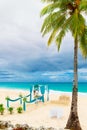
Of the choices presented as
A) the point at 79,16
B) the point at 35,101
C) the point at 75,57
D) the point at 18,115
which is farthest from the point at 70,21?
the point at 35,101

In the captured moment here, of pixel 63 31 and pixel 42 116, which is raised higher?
pixel 63 31

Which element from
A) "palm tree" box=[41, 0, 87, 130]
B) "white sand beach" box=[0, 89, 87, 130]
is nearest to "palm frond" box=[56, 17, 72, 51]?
"palm tree" box=[41, 0, 87, 130]

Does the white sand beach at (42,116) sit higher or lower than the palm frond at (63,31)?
lower

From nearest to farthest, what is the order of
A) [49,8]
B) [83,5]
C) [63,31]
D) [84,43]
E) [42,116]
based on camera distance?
[83,5] → [63,31] → [49,8] → [84,43] → [42,116]

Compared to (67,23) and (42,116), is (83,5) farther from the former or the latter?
(42,116)

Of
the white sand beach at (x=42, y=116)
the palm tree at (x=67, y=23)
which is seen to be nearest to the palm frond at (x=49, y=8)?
the palm tree at (x=67, y=23)

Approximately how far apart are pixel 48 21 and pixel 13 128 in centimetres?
727

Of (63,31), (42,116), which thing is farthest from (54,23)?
(42,116)

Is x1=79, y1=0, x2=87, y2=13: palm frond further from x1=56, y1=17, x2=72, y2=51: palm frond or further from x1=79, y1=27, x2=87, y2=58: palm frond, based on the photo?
x1=79, y1=27, x2=87, y2=58: palm frond

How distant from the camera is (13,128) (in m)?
14.8

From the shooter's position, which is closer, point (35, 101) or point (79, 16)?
point (79, 16)

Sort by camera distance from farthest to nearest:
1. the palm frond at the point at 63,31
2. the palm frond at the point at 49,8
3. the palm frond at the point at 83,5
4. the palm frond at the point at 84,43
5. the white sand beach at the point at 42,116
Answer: the white sand beach at the point at 42,116, the palm frond at the point at 84,43, the palm frond at the point at 49,8, the palm frond at the point at 63,31, the palm frond at the point at 83,5

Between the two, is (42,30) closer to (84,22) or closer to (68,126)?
(84,22)

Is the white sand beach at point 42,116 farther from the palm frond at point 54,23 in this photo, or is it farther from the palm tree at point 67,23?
the palm frond at point 54,23
